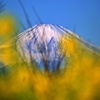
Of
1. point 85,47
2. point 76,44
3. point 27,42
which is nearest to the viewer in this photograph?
point 85,47

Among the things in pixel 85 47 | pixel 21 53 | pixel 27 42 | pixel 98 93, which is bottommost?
pixel 98 93

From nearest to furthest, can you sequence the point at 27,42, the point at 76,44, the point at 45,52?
the point at 45,52 → the point at 76,44 → the point at 27,42

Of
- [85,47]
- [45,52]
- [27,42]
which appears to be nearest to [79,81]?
[85,47]

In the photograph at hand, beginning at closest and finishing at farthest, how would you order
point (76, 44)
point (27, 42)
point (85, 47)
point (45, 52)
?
point (45, 52) < point (85, 47) < point (76, 44) < point (27, 42)

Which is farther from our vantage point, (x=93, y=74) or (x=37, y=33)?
(x=93, y=74)

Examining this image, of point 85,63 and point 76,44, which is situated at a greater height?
point 76,44

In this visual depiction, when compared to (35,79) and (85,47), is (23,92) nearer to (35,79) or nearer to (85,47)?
(35,79)

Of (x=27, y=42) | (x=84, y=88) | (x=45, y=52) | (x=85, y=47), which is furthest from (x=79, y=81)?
(x=27, y=42)

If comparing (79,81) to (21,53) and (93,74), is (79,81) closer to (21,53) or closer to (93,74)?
(93,74)

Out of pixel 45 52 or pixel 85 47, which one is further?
pixel 85 47
